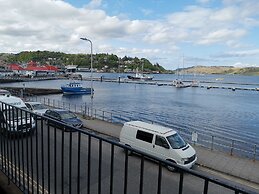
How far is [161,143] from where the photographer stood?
44.3ft

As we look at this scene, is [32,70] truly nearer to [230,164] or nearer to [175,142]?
[175,142]

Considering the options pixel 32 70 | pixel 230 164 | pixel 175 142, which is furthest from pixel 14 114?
pixel 32 70

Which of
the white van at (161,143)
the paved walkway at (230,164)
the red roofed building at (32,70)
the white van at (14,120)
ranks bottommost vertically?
the paved walkway at (230,164)

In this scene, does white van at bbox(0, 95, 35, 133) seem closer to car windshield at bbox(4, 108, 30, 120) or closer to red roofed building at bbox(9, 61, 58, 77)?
car windshield at bbox(4, 108, 30, 120)

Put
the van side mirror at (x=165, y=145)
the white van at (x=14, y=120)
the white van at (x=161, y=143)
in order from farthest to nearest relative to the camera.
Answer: the van side mirror at (x=165, y=145) → the white van at (x=161, y=143) → the white van at (x=14, y=120)


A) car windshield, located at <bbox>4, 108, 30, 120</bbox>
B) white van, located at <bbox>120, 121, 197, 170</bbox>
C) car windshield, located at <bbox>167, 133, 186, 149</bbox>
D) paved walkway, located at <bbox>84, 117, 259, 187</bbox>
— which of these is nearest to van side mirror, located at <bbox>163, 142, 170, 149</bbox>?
white van, located at <bbox>120, 121, 197, 170</bbox>

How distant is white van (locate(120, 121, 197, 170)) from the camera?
42.6 feet

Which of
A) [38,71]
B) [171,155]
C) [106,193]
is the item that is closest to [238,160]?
[171,155]

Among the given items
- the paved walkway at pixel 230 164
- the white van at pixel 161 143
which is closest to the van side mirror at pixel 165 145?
the white van at pixel 161 143

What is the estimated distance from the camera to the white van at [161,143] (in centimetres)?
1298

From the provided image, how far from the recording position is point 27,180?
437cm

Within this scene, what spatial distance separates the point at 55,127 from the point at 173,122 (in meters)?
36.9

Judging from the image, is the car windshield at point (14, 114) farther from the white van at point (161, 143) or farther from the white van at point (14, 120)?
the white van at point (161, 143)

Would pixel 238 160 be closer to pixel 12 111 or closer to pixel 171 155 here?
pixel 171 155
